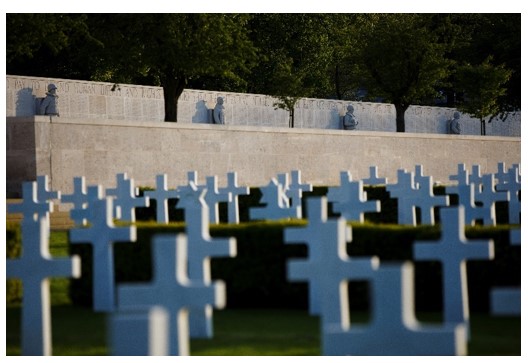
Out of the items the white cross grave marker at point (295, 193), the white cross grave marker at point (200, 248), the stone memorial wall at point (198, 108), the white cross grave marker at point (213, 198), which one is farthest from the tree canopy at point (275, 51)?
the white cross grave marker at point (200, 248)

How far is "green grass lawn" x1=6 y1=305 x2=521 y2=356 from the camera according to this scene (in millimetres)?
7613

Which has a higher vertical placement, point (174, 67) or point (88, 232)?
point (174, 67)

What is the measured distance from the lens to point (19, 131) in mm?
22281

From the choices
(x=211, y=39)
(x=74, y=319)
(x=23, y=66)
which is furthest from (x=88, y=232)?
(x=23, y=66)

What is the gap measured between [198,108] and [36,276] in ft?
93.9

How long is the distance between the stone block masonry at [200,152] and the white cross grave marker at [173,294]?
51.9ft

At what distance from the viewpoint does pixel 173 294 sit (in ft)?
20.0

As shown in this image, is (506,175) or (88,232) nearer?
(88,232)

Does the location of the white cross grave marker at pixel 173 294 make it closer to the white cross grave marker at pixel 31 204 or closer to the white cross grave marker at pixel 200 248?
the white cross grave marker at pixel 200 248

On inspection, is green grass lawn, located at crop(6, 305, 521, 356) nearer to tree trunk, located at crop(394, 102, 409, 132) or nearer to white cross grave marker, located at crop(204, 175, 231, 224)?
white cross grave marker, located at crop(204, 175, 231, 224)

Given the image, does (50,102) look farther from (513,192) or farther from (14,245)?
(14,245)

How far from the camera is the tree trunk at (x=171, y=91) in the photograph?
27.1m

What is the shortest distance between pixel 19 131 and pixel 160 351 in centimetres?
1801
